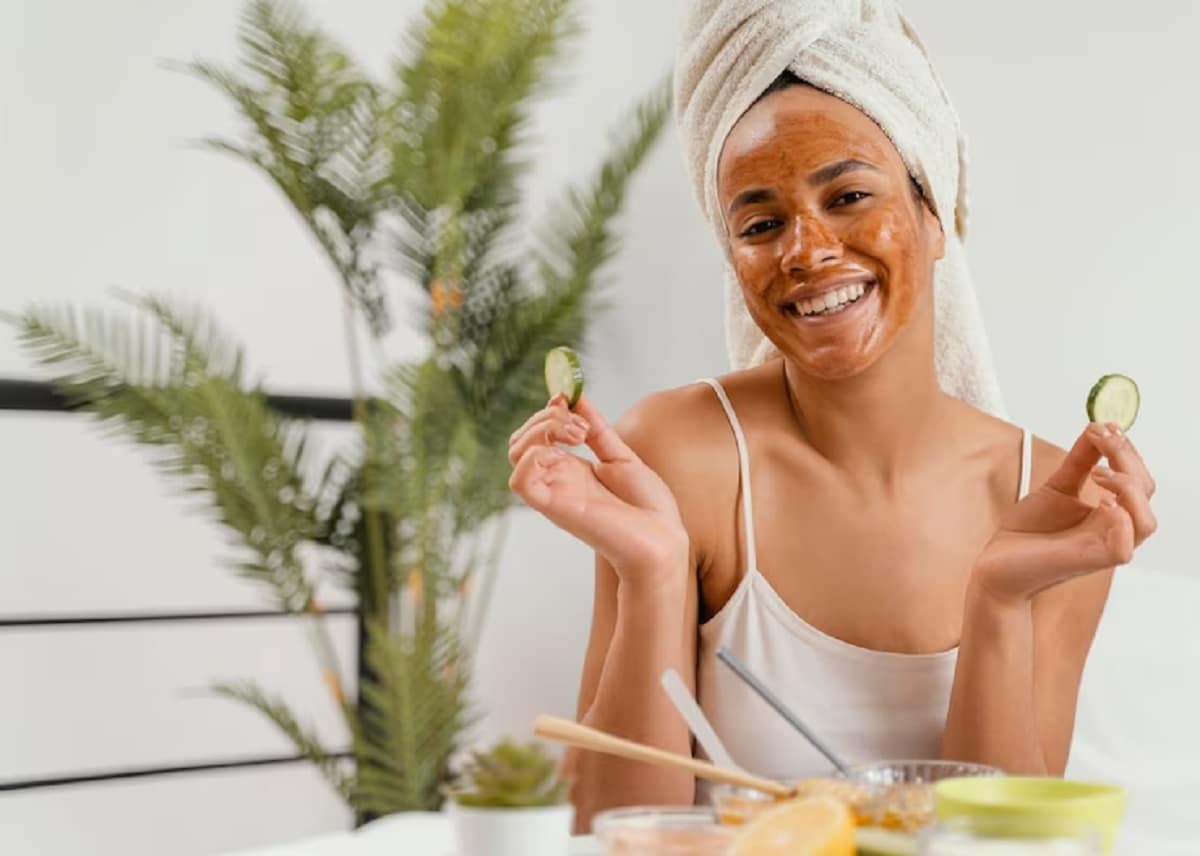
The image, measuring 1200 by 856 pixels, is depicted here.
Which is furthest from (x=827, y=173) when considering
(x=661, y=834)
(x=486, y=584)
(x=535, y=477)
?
(x=486, y=584)

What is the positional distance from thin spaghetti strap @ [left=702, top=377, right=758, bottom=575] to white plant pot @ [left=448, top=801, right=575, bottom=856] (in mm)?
825

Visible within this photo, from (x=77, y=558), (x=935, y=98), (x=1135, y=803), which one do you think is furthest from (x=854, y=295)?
(x=77, y=558)

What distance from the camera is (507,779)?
0.89 meters

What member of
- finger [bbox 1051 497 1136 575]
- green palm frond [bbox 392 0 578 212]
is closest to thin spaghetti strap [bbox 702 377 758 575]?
finger [bbox 1051 497 1136 575]

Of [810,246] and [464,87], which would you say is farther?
[464,87]

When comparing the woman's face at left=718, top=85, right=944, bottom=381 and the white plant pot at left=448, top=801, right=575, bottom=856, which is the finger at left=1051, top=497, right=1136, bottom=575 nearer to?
the woman's face at left=718, top=85, right=944, bottom=381

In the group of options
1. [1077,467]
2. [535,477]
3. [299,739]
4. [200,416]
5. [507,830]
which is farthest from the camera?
[299,739]

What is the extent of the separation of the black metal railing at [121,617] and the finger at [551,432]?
2142 mm

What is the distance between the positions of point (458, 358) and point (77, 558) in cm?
104

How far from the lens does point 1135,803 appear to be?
184 cm

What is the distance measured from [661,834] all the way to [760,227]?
0.88 meters

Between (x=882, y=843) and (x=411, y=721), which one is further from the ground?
(x=882, y=843)

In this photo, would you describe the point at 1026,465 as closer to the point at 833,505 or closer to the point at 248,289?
the point at 833,505

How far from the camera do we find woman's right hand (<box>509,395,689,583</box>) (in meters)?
1.33
